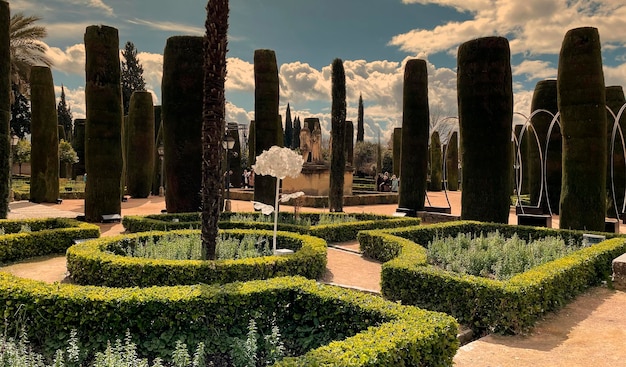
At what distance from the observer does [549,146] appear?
19.0m

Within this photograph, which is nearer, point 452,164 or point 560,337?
point 560,337

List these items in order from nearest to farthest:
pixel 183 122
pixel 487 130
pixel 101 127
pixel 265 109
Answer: pixel 487 130 < pixel 183 122 < pixel 101 127 < pixel 265 109

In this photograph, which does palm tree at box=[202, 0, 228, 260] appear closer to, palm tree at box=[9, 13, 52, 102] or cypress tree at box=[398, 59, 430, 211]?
cypress tree at box=[398, 59, 430, 211]

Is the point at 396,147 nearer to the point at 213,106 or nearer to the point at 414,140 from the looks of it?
the point at 414,140

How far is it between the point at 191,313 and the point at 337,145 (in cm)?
1278

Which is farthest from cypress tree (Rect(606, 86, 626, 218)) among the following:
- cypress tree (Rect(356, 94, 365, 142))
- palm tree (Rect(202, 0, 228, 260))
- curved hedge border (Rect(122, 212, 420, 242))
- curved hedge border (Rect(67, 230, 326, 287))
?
cypress tree (Rect(356, 94, 365, 142))

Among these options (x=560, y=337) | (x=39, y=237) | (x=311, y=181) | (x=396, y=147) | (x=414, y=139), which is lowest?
(x=560, y=337)

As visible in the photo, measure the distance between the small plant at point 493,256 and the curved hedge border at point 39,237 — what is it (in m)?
8.19

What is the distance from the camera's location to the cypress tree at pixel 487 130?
1259cm

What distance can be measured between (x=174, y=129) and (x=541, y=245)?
35.5ft

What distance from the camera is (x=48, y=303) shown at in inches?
192

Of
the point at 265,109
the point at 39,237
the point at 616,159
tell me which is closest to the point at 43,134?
the point at 265,109

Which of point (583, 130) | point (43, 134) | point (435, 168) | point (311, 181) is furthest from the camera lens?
point (435, 168)

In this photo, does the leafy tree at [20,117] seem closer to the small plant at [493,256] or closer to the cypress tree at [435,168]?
the cypress tree at [435,168]
